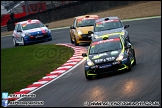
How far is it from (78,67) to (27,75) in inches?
85.3

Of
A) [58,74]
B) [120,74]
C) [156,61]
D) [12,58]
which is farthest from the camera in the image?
[12,58]

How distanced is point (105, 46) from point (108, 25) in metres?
6.69

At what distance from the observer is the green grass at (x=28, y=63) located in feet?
58.8

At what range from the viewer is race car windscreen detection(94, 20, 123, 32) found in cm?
2347

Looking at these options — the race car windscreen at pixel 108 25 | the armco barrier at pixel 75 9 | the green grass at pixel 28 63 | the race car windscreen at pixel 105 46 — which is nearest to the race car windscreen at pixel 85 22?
the green grass at pixel 28 63

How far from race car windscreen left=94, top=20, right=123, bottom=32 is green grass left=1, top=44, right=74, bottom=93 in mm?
1967

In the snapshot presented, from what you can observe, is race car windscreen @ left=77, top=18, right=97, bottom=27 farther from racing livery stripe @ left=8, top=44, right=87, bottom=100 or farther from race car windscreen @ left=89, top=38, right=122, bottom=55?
race car windscreen @ left=89, top=38, right=122, bottom=55

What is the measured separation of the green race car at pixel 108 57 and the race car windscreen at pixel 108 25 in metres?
6.01

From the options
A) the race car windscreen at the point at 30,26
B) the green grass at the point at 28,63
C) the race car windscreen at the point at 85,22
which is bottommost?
the green grass at the point at 28,63

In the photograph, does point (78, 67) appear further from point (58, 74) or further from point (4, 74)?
point (4, 74)

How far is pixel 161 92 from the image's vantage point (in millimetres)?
11875

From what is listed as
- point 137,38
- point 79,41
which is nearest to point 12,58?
point 79,41

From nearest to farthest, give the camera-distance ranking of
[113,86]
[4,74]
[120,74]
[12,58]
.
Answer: [113,86] → [120,74] → [4,74] → [12,58]

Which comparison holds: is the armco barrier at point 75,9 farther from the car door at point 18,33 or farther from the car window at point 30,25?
the car window at point 30,25
